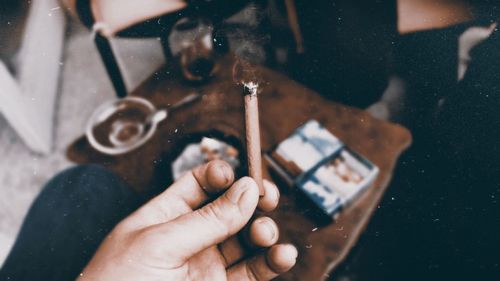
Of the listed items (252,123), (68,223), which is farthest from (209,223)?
(68,223)

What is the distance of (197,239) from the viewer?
57 cm

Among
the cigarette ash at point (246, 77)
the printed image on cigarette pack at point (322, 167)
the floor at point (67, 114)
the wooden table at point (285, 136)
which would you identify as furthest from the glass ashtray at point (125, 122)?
the floor at point (67, 114)

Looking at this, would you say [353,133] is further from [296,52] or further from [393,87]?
[393,87]

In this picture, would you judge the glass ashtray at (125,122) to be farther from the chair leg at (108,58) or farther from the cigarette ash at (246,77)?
the chair leg at (108,58)

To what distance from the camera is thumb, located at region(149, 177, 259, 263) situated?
559 mm

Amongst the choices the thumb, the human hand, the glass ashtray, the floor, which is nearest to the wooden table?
the glass ashtray

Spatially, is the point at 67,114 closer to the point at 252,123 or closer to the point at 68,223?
the point at 68,223

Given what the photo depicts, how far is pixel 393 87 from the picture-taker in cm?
161

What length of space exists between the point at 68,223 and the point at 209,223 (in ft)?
1.75

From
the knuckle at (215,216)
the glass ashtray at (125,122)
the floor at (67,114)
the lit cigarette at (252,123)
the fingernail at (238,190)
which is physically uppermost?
the lit cigarette at (252,123)

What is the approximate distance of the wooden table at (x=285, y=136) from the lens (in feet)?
2.76

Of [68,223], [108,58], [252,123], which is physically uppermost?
[252,123]

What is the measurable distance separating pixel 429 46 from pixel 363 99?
330 millimetres

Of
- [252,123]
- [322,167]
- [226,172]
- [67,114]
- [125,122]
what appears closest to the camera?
[252,123]
